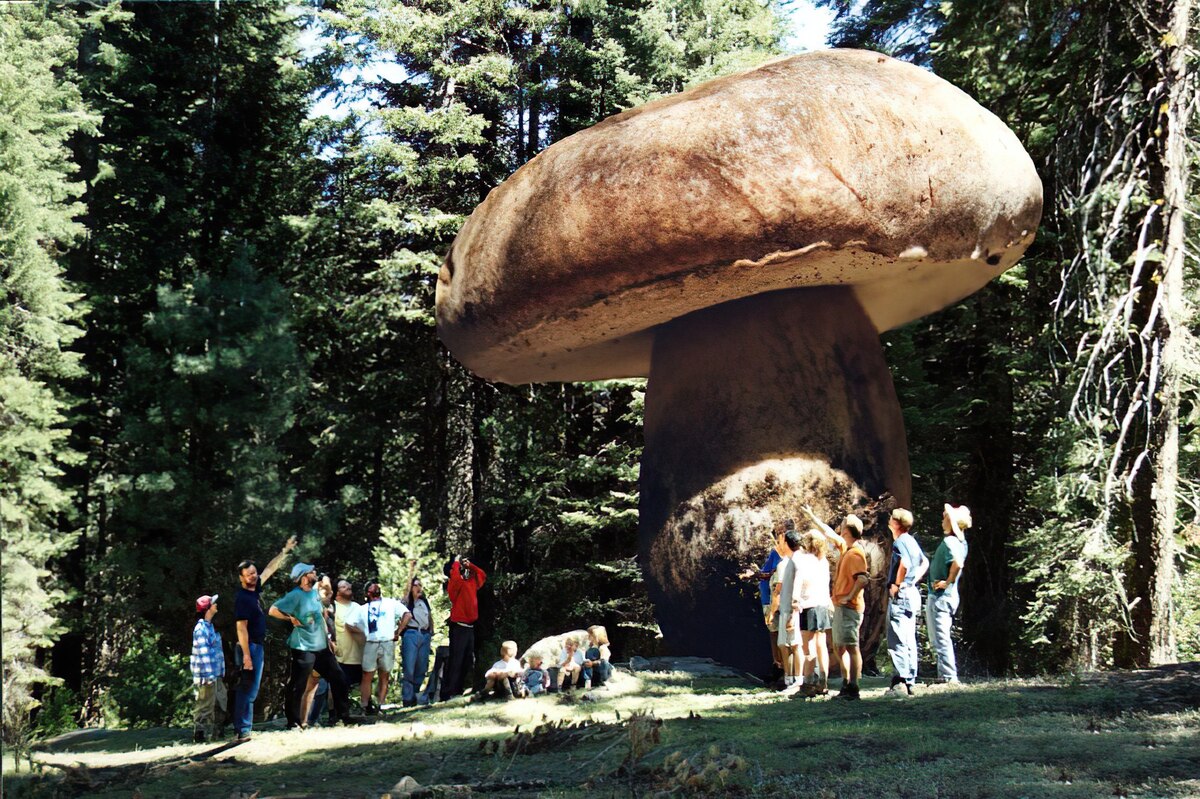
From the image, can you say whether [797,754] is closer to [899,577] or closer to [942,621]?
[899,577]

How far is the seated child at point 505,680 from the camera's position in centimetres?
895

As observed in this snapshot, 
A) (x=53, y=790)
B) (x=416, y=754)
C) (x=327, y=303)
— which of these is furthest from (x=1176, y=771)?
(x=327, y=303)

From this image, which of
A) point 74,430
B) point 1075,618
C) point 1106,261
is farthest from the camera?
point 74,430

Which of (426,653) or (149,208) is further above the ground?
(149,208)

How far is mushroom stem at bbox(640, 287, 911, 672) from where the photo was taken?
29.4 ft

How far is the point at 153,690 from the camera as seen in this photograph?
50.6 feet

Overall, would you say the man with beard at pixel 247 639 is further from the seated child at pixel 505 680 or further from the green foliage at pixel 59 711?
the green foliage at pixel 59 711

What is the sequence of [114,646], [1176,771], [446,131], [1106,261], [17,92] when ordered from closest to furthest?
[1176,771] → [1106,261] → [17,92] → [446,131] → [114,646]

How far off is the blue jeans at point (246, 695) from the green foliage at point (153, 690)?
8.13 meters

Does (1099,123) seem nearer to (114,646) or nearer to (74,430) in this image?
(74,430)

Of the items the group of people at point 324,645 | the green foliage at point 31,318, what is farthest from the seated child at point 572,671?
the green foliage at point 31,318

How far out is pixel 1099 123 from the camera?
10586 millimetres

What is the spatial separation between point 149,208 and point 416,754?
15.3 m

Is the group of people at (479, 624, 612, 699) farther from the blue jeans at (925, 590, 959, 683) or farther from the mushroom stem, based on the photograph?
the blue jeans at (925, 590, 959, 683)
